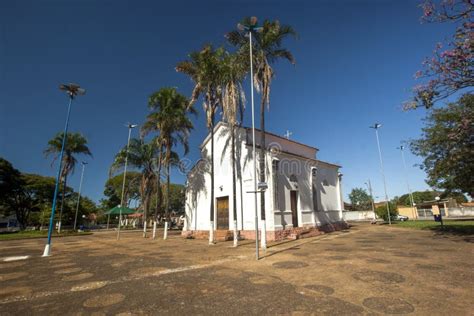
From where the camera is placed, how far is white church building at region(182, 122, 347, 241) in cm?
1755

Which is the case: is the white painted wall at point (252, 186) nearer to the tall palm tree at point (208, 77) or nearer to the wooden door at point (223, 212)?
the wooden door at point (223, 212)

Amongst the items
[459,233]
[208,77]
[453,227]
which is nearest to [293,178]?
[208,77]

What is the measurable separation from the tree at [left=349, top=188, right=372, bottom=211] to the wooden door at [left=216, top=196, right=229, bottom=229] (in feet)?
280

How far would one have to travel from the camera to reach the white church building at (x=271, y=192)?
57.6 ft

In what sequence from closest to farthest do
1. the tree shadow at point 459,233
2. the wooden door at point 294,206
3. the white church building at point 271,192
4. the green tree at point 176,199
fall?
the tree shadow at point 459,233
the white church building at point 271,192
the wooden door at point 294,206
the green tree at point 176,199

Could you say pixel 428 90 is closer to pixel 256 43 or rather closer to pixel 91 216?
pixel 256 43

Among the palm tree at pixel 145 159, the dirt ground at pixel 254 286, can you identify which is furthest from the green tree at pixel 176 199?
the dirt ground at pixel 254 286

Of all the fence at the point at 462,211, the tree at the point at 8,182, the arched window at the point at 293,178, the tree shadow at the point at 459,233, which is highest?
the tree at the point at 8,182

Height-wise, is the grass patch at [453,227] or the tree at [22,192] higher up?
the tree at [22,192]

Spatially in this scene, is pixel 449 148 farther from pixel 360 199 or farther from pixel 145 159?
pixel 360 199

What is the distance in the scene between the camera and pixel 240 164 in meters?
19.4

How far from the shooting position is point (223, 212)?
2048 cm

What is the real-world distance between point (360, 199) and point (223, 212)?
90.2 metres

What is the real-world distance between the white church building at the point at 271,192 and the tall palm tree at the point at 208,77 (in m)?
2.80
